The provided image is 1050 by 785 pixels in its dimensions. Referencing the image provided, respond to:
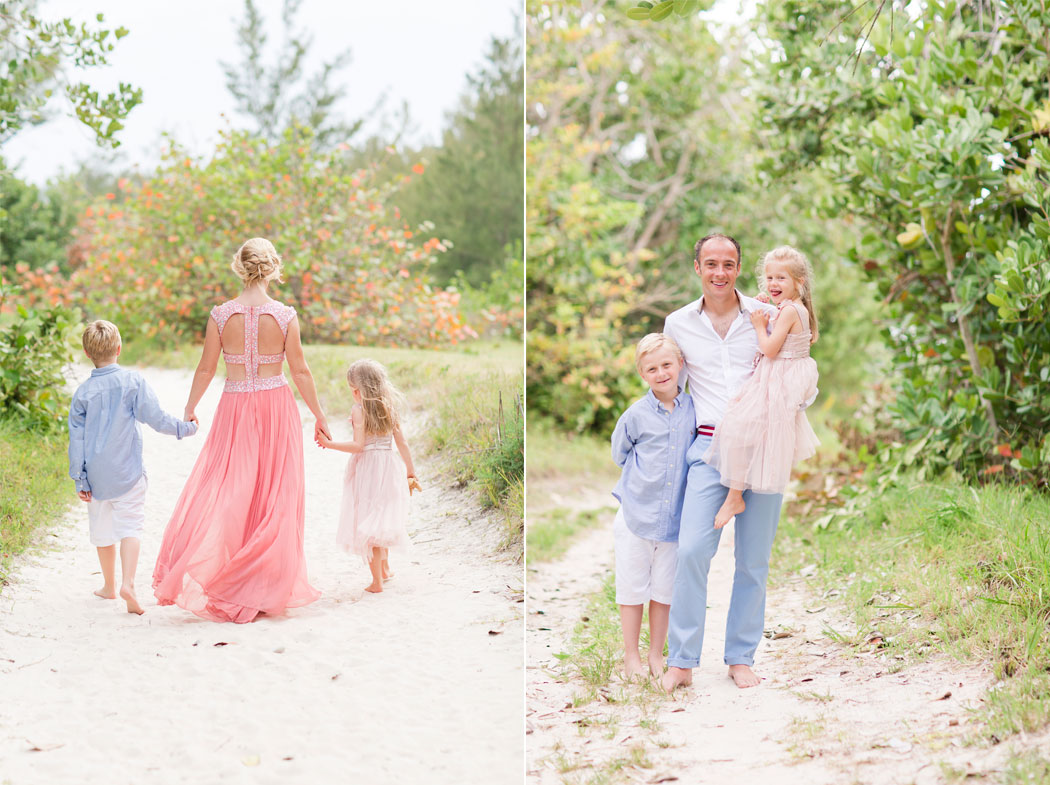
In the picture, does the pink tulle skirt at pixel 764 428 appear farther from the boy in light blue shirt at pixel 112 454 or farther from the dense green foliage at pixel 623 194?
the dense green foliage at pixel 623 194

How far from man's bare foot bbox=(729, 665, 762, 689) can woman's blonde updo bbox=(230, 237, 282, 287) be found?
241 centimetres

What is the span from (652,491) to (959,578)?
146cm

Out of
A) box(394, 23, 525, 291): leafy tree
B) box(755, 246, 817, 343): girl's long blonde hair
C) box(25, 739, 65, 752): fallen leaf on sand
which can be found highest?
box(394, 23, 525, 291): leafy tree

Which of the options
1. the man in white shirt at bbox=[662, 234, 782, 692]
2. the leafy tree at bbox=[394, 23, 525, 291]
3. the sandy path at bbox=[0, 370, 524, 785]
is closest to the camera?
the sandy path at bbox=[0, 370, 524, 785]

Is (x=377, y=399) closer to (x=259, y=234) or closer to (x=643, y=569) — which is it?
(x=643, y=569)

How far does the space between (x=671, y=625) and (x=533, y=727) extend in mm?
610

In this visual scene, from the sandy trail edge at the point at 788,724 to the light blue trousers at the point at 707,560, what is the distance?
0.59 feet

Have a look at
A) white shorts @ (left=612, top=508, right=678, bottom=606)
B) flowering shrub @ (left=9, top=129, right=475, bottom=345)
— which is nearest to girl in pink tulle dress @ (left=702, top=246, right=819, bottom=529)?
white shorts @ (left=612, top=508, right=678, bottom=606)

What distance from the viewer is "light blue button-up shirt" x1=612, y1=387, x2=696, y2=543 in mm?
3645

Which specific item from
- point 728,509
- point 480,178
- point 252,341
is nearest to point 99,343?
point 252,341

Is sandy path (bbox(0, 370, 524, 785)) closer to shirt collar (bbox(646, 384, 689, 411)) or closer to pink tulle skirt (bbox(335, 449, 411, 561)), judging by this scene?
pink tulle skirt (bbox(335, 449, 411, 561))

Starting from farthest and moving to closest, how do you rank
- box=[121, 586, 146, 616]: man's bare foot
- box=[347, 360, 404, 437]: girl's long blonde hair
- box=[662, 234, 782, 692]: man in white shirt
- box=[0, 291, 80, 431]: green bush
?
1. box=[0, 291, 80, 431]: green bush
2. box=[347, 360, 404, 437]: girl's long blonde hair
3. box=[121, 586, 146, 616]: man's bare foot
4. box=[662, 234, 782, 692]: man in white shirt

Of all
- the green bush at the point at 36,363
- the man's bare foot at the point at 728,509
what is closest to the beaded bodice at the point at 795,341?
the man's bare foot at the point at 728,509

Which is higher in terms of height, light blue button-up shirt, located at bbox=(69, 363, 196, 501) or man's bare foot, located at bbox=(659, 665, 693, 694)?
light blue button-up shirt, located at bbox=(69, 363, 196, 501)
